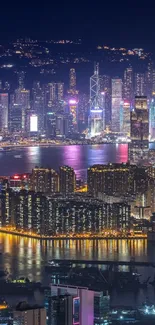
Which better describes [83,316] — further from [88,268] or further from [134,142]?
[134,142]

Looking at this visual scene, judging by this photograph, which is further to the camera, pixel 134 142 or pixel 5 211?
pixel 134 142

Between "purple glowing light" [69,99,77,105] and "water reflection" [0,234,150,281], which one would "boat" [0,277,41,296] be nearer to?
"water reflection" [0,234,150,281]

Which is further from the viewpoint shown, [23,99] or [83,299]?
[23,99]

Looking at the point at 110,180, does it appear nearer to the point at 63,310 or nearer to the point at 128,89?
the point at 63,310

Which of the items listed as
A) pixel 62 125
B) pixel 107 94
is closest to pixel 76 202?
pixel 62 125

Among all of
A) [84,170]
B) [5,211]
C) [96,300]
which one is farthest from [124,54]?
[96,300]

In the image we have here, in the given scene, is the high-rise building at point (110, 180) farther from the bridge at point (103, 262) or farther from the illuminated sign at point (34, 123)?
the illuminated sign at point (34, 123)

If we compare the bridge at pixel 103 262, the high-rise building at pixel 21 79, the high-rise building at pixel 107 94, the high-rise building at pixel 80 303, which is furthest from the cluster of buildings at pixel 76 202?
the high-rise building at pixel 107 94

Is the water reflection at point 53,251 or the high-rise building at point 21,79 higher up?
the high-rise building at point 21,79
